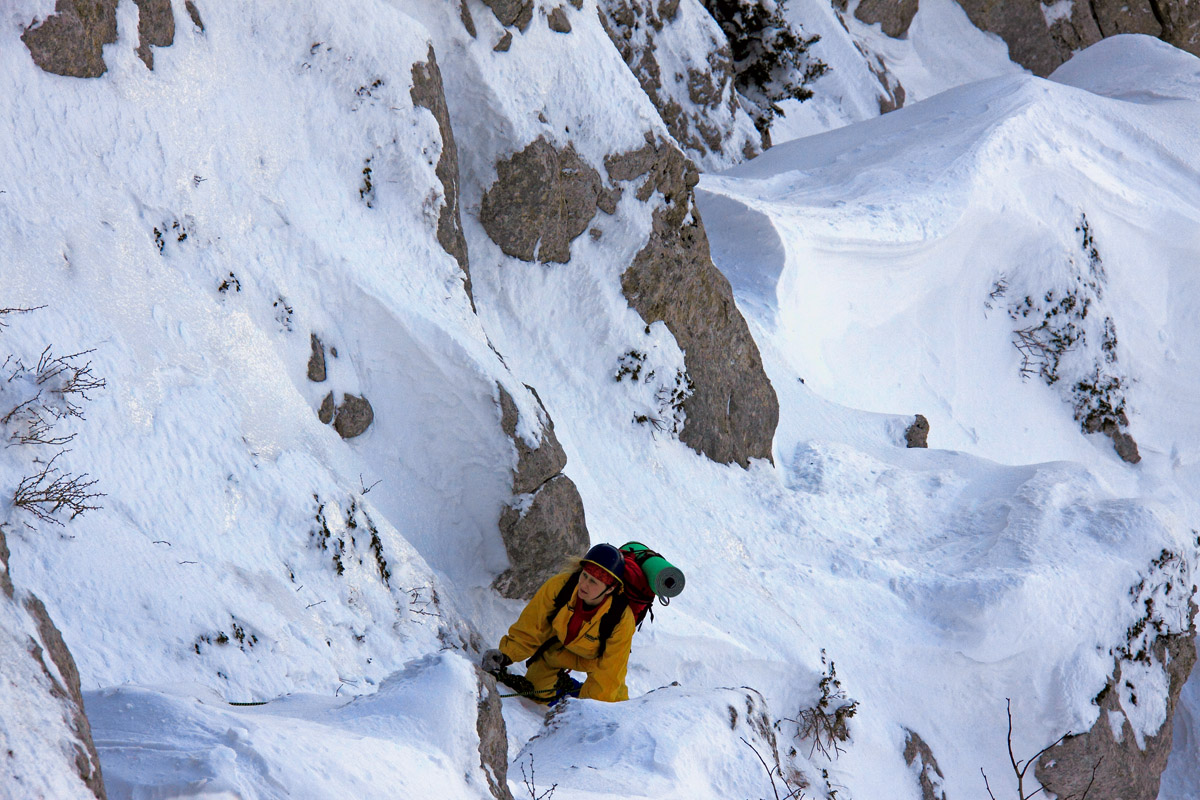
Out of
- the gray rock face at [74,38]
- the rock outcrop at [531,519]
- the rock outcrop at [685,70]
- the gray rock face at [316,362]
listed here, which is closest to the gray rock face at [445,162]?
the rock outcrop at [531,519]

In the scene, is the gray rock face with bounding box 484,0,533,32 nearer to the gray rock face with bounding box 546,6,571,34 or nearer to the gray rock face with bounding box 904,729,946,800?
the gray rock face with bounding box 546,6,571,34

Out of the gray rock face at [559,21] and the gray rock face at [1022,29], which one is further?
the gray rock face at [1022,29]

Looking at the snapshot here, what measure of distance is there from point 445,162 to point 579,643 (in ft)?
13.4

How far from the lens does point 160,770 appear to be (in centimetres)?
273

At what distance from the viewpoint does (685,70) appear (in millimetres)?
16578

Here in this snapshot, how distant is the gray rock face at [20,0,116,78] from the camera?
538 centimetres

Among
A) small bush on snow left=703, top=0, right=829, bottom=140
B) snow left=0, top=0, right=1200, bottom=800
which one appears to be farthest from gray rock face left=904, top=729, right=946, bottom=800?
small bush on snow left=703, top=0, right=829, bottom=140

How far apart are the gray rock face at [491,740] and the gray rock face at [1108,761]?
20.2 ft

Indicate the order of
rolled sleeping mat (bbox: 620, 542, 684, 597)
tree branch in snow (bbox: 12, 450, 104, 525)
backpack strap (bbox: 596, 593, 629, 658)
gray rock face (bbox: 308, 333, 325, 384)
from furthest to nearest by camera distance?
1. gray rock face (bbox: 308, 333, 325, 384)
2. backpack strap (bbox: 596, 593, 629, 658)
3. rolled sleeping mat (bbox: 620, 542, 684, 597)
4. tree branch in snow (bbox: 12, 450, 104, 525)

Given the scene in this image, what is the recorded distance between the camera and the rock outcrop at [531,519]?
661cm

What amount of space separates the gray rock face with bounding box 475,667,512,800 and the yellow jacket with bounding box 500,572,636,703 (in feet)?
5.87

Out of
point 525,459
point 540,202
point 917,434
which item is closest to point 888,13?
point 917,434

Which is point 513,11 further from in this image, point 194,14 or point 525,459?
point 525,459

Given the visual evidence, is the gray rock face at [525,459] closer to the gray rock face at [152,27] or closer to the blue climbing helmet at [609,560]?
the blue climbing helmet at [609,560]
